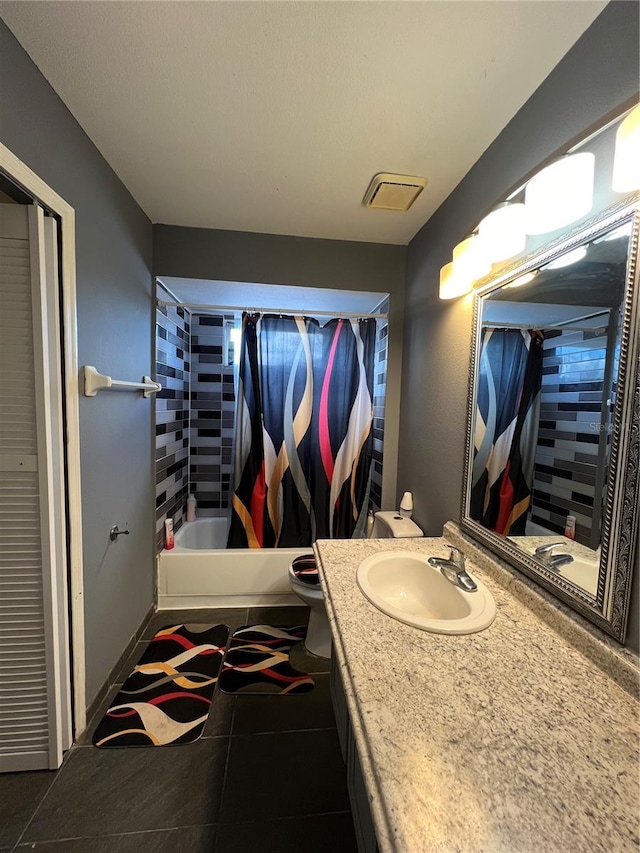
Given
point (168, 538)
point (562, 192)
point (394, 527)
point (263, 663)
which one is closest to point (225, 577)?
point (168, 538)

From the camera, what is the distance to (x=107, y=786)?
1214 millimetres

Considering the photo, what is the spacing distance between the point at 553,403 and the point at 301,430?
156cm

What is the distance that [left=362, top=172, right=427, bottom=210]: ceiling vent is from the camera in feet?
4.83

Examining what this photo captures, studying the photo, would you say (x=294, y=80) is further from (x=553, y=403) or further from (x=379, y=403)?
(x=379, y=403)

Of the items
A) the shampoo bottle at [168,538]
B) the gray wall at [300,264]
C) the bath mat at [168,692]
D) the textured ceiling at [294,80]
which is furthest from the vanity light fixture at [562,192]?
the shampoo bottle at [168,538]

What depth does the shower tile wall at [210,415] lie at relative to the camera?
296 cm

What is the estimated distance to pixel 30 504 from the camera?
117 centimetres

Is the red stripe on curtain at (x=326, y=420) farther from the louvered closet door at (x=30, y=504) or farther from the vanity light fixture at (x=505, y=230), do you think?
the louvered closet door at (x=30, y=504)

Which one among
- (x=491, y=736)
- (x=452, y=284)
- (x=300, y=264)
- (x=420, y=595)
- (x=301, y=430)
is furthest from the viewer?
(x=301, y=430)

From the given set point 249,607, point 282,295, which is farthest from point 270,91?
point 249,607

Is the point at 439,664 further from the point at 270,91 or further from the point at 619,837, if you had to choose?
the point at 270,91

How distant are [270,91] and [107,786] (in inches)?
94.3

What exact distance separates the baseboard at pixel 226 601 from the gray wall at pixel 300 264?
3.20 feet

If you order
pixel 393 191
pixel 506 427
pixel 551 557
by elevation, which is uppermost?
pixel 393 191
